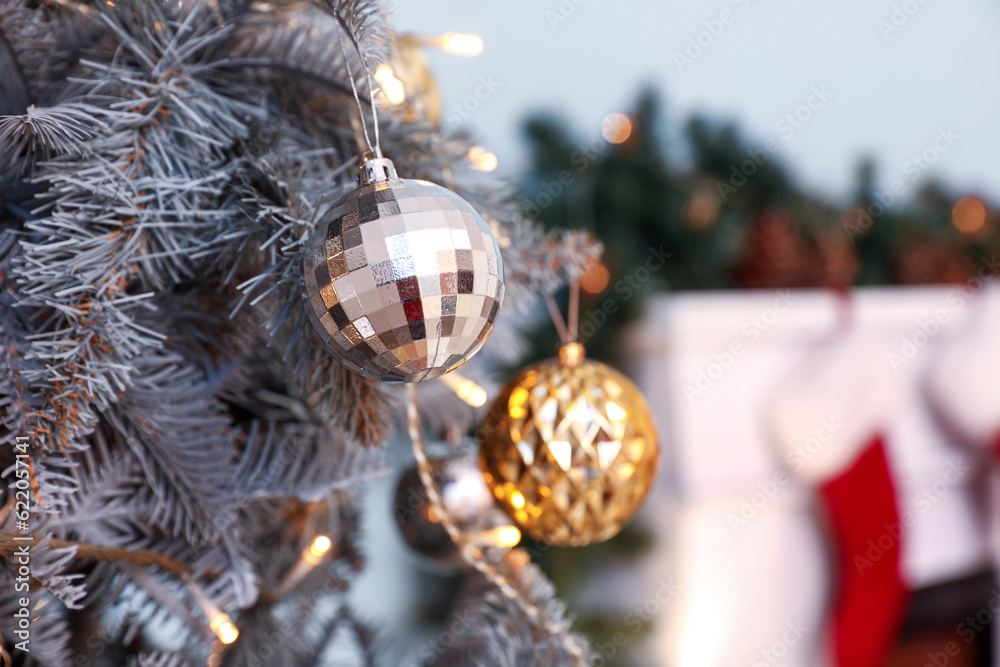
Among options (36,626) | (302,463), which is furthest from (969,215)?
(36,626)

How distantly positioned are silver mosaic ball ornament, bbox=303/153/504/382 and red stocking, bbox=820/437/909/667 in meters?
0.75

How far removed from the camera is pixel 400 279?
0.71 ft

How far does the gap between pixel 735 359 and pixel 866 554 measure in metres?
0.30

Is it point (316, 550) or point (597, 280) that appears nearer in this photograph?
point (316, 550)

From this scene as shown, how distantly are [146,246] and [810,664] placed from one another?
0.90 metres

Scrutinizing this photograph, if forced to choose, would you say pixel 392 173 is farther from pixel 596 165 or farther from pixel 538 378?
pixel 596 165

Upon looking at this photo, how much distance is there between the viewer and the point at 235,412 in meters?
0.40

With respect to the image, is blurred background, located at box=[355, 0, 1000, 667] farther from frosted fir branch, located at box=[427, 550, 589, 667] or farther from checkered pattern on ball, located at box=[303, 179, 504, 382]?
checkered pattern on ball, located at box=[303, 179, 504, 382]

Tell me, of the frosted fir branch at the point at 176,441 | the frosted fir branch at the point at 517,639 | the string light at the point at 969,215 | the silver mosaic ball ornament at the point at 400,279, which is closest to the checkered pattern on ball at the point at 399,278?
the silver mosaic ball ornament at the point at 400,279

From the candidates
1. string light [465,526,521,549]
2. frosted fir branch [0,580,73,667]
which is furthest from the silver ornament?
frosted fir branch [0,580,73,667]

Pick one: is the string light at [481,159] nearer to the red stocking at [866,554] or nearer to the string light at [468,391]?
the string light at [468,391]

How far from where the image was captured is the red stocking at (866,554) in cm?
80

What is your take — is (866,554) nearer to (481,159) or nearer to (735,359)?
(735,359)

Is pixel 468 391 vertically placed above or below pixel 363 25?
below
